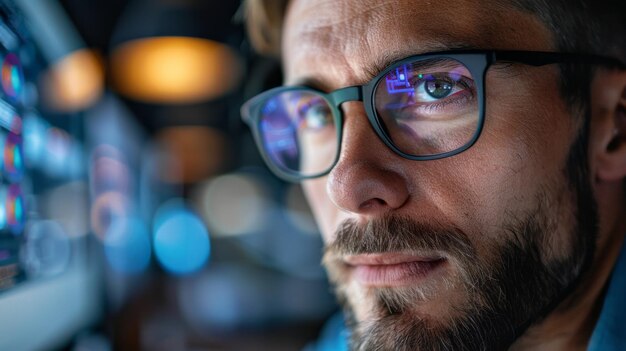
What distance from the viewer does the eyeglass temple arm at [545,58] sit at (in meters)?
0.83

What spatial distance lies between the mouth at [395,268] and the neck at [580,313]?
9.5 inches

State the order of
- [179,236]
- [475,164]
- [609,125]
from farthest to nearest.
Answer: [179,236]
[609,125]
[475,164]

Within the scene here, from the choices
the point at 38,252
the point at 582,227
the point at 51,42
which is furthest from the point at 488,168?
the point at 51,42

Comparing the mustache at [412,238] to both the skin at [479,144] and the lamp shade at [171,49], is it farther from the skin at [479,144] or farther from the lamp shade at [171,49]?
the lamp shade at [171,49]

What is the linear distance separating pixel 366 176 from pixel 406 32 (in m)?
0.24

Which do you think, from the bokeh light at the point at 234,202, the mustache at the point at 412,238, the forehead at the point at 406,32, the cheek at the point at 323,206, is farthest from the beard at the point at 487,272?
the bokeh light at the point at 234,202

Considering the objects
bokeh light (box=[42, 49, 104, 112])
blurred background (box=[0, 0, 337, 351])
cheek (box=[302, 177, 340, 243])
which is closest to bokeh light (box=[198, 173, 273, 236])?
blurred background (box=[0, 0, 337, 351])

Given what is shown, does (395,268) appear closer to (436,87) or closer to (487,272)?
(487,272)

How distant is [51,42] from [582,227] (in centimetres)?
109

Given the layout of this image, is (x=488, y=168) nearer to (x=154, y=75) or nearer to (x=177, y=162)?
(x=154, y=75)

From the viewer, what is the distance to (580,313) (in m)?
0.99

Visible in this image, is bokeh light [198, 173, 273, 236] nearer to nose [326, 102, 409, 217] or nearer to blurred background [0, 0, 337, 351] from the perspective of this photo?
blurred background [0, 0, 337, 351]

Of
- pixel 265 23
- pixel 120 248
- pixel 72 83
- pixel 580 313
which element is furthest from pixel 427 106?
pixel 120 248

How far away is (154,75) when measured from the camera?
2.21 m
